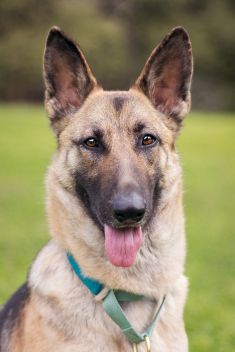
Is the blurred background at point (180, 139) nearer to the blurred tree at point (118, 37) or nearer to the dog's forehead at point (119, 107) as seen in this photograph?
the blurred tree at point (118, 37)

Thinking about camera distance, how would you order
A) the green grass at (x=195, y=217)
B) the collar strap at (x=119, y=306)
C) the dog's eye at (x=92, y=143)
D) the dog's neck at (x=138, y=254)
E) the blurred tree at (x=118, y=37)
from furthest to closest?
the blurred tree at (x=118, y=37), the green grass at (x=195, y=217), the dog's eye at (x=92, y=143), the dog's neck at (x=138, y=254), the collar strap at (x=119, y=306)

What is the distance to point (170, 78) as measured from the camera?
421 centimetres

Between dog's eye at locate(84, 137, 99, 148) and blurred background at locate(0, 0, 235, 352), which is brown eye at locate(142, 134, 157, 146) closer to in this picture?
dog's eye at locate(84, 137, 99, 148)

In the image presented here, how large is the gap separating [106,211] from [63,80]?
3.61 feet

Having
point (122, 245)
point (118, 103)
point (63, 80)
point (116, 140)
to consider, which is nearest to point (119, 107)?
point (118, 103)

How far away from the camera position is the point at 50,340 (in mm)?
3547

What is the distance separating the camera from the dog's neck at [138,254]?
3711 millimetres

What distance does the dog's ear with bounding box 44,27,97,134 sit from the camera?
3977 millimetres

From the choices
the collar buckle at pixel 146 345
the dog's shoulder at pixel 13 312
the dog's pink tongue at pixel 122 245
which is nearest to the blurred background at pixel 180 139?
the dog's shoulder at pixel 13 312

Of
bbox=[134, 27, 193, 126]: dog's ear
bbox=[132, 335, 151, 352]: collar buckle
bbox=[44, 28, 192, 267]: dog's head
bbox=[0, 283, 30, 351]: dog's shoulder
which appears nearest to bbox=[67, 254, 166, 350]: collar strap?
bbox=[132, 335, 151, 352]: collar buckle

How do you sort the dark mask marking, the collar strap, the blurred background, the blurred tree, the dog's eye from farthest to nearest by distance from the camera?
the blurred tree → the blurred background → the dark mask marking → the dog's eye → the collar strap

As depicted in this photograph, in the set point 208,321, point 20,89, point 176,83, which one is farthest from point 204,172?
point 20,89

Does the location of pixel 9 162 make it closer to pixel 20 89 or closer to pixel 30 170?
Answer: pixel 30 170

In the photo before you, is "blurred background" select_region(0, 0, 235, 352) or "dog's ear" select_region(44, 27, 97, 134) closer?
"dog's ear" select_region(44, 27, 97, 134)
